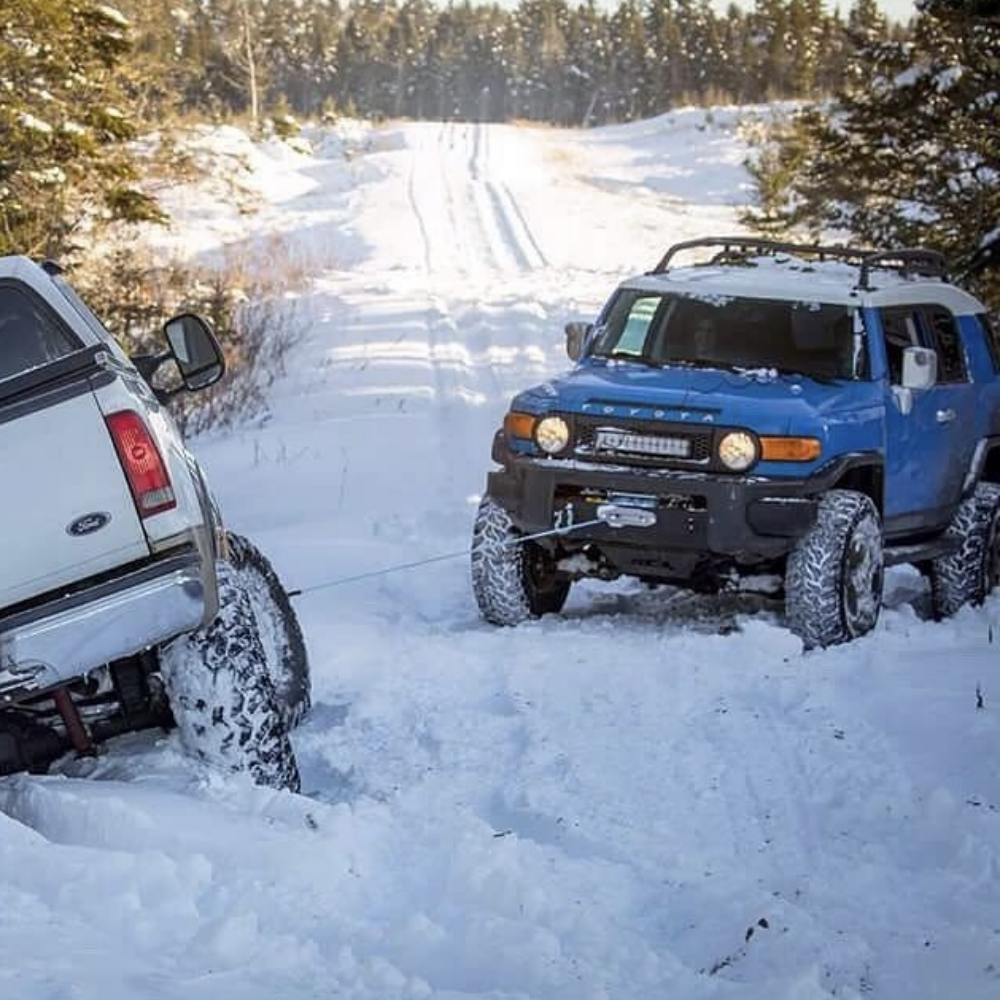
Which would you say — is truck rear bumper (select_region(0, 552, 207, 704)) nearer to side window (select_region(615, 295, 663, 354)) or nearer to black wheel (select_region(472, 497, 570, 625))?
black wheel (select_region(472, 497, 570, 625))

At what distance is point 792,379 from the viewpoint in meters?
7.89

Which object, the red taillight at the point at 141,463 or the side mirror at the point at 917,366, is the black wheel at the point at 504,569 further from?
the red taillight at the point at 141,463

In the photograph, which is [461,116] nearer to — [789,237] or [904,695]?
[789,237]

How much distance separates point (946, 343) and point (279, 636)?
16.1 feet

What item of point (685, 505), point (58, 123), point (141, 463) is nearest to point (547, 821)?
point (141, 463)

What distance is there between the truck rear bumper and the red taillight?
0.55ft

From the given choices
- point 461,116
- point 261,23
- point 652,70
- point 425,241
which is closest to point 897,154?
point 425,241

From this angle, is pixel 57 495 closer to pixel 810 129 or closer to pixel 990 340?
pixel 990 340

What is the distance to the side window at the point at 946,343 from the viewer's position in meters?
8.96

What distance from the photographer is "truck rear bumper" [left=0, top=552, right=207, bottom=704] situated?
13.8ft

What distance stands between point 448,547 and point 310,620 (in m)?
2.45

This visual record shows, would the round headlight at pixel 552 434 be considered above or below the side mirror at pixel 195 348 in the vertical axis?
below

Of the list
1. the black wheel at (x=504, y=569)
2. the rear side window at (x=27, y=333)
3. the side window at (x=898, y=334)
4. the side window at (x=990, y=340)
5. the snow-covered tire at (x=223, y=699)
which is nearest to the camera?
the snow-covered tire at (x=223, y=699)

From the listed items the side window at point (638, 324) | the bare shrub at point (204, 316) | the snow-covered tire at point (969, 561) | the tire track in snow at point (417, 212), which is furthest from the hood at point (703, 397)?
the tire track in snow at point (417, 212)
